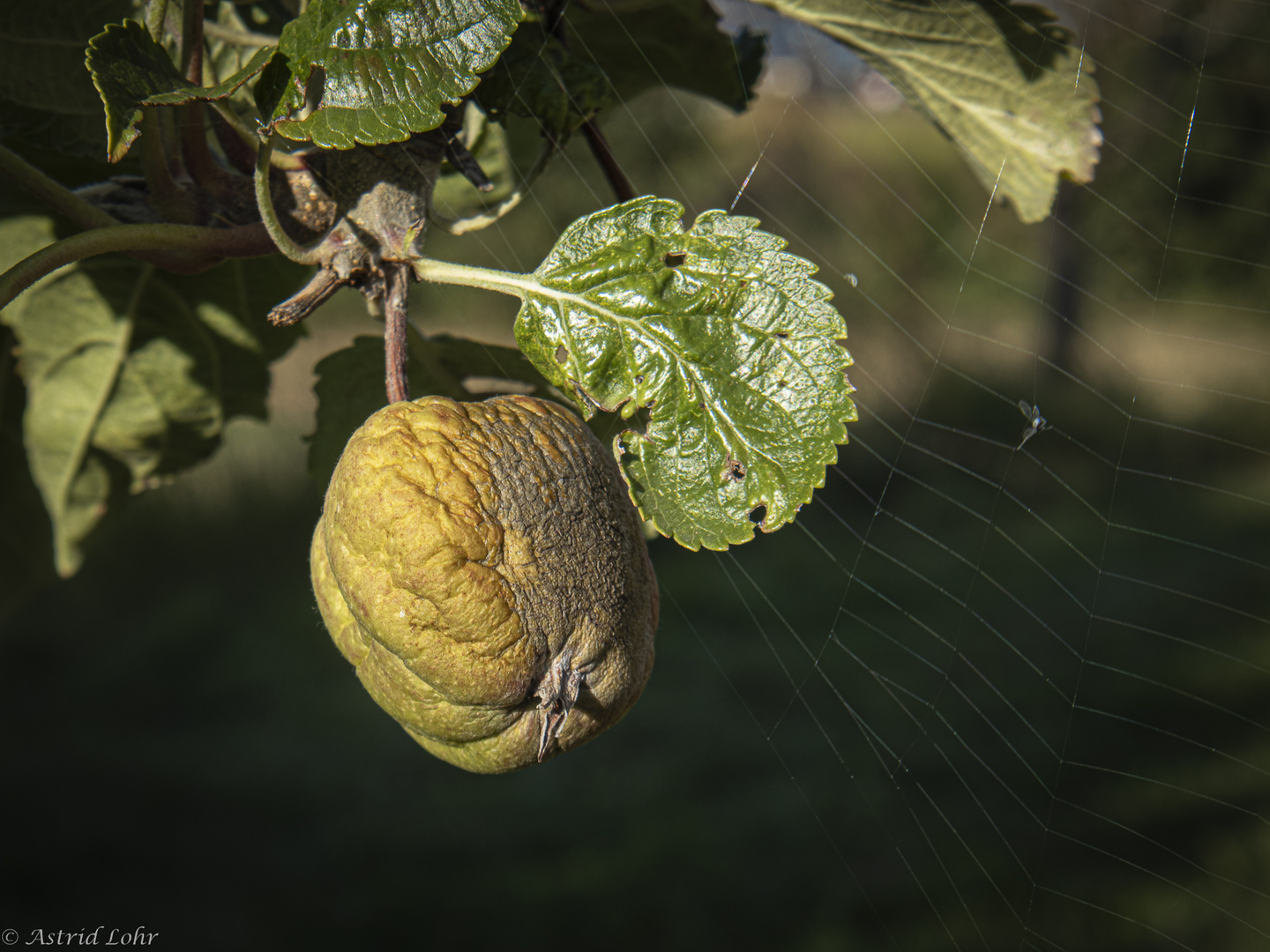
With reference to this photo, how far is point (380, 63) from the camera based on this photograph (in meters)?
0.52

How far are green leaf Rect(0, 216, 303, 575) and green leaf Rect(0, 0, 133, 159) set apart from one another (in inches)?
8.3

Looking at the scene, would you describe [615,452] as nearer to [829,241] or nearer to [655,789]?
[655,789]

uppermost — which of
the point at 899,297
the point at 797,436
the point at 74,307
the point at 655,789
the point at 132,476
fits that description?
the point at 797,436

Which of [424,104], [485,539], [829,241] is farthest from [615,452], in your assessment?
[829,241]

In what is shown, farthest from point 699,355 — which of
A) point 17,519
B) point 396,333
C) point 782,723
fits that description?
point 782,723

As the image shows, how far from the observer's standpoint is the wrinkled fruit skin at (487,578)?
523 mm

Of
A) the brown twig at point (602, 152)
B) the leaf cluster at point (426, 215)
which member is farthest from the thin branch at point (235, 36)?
the brown twig at point (602, 152)

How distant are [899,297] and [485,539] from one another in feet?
27.7

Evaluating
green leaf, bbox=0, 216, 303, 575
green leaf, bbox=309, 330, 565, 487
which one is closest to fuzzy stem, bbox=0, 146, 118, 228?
green leaf, bbox=309, 330, 565, 487

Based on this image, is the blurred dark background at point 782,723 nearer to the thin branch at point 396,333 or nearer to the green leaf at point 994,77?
the green leaf at point 994,77

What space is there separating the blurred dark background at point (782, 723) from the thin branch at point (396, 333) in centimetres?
64

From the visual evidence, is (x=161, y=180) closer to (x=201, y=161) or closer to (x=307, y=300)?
(x=201, y=161)

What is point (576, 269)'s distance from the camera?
584 mm

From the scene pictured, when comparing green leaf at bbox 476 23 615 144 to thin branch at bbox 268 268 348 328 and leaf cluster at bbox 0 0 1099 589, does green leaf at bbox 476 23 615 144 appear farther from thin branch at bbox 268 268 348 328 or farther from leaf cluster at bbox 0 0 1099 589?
thin branch at bbox 268 268 348 328
